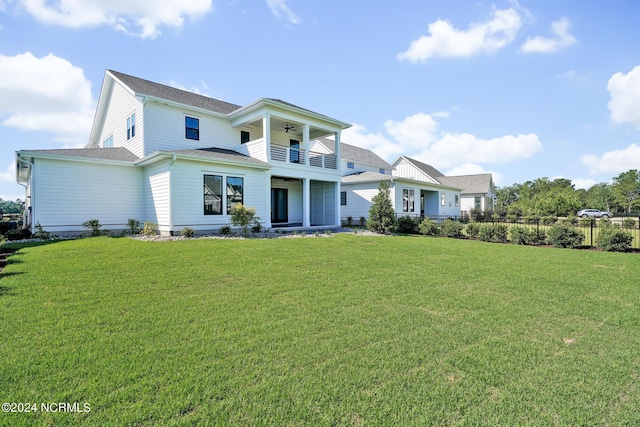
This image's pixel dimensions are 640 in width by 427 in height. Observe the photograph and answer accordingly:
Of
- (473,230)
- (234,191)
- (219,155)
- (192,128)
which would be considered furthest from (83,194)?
(473,230)

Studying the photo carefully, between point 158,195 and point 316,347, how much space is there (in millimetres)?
12771

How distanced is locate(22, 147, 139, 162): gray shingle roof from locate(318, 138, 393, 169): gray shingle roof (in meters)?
17.1

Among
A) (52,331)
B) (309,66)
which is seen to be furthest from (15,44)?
(52,331)

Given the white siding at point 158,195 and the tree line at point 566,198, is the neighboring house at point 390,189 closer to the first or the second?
the tree line at point 566,198

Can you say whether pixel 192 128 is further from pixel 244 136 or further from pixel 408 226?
pixel 408 226

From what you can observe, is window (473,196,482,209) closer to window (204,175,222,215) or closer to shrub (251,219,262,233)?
shrub (251,219,262,233)

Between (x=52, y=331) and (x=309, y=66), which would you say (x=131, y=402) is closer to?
(x=52, y=331)

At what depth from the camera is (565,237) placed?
12047 mm

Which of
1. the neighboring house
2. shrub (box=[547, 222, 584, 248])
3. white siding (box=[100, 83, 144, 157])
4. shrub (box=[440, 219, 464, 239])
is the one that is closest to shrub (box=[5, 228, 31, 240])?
white siding (box=[100, 83, 144, 157])

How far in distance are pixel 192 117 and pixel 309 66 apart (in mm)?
6706

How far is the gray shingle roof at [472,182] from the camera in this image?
38.8m

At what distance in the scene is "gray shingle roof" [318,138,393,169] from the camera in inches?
1164

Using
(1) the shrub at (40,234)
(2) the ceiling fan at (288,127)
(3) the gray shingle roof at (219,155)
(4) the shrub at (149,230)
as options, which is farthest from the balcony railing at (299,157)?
(1) the shrub at (40,234)

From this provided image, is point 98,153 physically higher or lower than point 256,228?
higher
